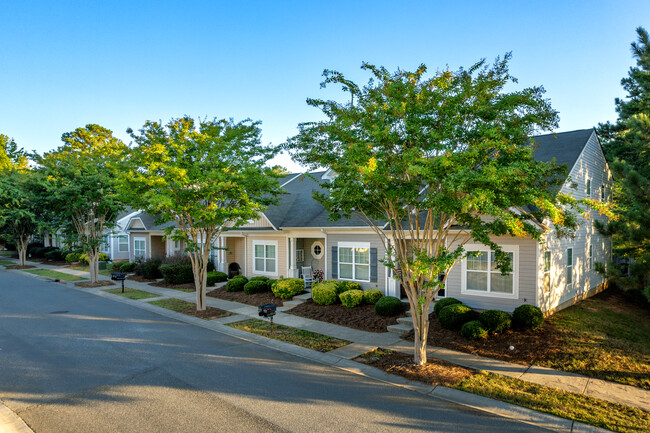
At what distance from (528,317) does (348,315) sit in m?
5.81

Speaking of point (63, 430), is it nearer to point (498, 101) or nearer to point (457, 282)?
point (498, 101)

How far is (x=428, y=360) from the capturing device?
9156 mm

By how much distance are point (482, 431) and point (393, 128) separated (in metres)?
6.29

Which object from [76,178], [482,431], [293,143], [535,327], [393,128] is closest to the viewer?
[482,431]

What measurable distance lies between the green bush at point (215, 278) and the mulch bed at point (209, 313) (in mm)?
5819

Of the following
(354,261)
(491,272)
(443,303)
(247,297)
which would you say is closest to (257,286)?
(247,297)

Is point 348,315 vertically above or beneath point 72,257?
beneath

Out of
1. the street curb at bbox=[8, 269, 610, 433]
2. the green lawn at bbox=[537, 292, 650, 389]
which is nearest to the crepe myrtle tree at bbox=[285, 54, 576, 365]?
the street curb at bbox=[8, 269, 610, 433]

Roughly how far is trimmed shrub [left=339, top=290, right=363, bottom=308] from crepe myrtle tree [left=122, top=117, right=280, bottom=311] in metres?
4.64

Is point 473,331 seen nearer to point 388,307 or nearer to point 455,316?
point 455,316

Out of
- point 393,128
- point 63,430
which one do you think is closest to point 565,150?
point 393,128

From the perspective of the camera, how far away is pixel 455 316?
11.3 meters

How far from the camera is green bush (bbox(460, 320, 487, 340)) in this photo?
10422 millimetres

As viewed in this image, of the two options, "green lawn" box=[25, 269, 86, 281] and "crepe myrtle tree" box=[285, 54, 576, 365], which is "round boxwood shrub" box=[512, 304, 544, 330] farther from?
"green lawn" box=[25, 269, 86, 281]
